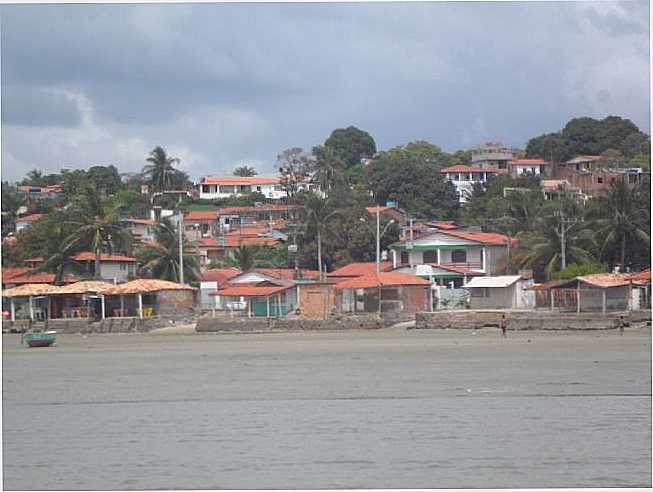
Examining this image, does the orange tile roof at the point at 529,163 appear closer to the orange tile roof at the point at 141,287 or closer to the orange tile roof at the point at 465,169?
the orange tile roof at the point at 465,169

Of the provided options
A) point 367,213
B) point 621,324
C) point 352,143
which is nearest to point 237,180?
point 352,143

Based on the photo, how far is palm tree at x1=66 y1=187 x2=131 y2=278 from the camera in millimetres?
58531

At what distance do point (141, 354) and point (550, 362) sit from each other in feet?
49.8

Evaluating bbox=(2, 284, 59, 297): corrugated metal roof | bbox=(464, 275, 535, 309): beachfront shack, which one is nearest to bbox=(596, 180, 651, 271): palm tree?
bbox=(464, 275, 535, 309): beachfront shack

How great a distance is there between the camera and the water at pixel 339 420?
1555cm

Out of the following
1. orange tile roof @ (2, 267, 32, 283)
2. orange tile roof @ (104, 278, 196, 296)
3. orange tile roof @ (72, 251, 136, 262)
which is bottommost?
orange tile roof @ (104, 278, 196, 296)

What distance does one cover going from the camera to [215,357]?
34469 mm

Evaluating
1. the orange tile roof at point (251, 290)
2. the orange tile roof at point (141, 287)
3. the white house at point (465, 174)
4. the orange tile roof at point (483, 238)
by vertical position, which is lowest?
the orange tile roof at point (251, 290)

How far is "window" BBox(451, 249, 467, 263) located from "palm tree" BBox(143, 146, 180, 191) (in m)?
39.7

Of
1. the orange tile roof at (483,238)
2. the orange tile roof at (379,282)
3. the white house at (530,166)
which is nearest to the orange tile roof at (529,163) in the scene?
the white house at (530,166)

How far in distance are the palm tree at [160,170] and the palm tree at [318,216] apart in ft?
103

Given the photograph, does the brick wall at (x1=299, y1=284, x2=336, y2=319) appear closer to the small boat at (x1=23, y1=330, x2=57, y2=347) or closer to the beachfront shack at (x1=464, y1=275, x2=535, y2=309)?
the beachfront shack at (x1=464, y1=275, x2=535, y2=309)

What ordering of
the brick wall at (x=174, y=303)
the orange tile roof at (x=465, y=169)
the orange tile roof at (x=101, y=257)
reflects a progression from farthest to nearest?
the orange tile roof at (x=465, y=169) < the orange tile roof at (x=101, y=257) < the brick wall at (x=174, y=303)

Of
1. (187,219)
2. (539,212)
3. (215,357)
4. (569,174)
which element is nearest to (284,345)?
(215,357)
